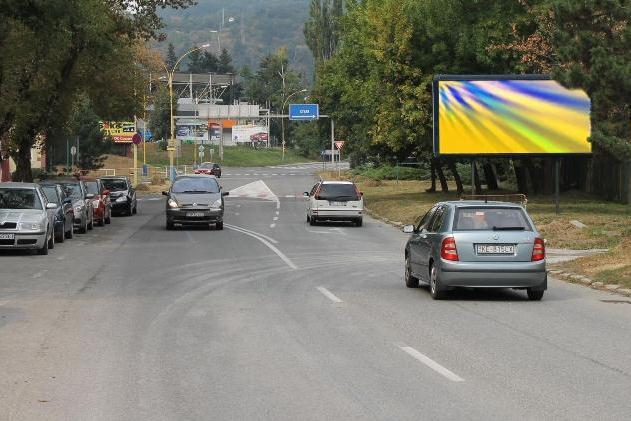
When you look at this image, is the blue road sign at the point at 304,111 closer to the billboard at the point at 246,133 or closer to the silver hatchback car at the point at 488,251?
the billboard at the point at 246,133

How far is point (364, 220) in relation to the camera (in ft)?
144

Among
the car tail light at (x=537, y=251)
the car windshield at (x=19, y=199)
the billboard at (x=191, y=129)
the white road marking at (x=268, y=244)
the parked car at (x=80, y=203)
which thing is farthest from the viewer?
the billboard at (x=191, y=129)

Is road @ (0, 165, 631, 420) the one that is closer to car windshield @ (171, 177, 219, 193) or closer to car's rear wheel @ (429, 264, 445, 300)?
car's rear wheel @ (429, 264, 445, 300)

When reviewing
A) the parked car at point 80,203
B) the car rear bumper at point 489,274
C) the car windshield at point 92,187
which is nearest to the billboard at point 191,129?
the car windshield at point 92,187

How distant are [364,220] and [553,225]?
1227 centimetres

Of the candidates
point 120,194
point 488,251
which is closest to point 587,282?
point 488,251

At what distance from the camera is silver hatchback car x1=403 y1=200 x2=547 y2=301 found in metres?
16.4

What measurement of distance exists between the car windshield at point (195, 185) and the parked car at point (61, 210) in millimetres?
5201

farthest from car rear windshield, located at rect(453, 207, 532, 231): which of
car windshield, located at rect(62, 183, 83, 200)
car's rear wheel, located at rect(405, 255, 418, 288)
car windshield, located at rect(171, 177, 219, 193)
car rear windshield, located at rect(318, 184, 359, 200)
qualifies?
car rear windshield, located at rect(318, 184, 359, 200)

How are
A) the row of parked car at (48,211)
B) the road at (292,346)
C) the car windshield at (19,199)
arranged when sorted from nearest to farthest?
the road at (292,346) → the row of parked car at (48,211) → the car windshield at (19,199)

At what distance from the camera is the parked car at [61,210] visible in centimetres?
2997

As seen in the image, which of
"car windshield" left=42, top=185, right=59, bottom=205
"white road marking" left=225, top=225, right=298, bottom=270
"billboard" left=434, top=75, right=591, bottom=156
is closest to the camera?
"white road marking" left=225, top=225, right=298, bottom=270

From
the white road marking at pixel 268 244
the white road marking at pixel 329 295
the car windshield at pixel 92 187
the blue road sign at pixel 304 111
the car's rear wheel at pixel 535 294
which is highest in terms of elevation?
the blue road sign at pixel 304 111

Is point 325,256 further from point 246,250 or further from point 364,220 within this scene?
point 364,220
